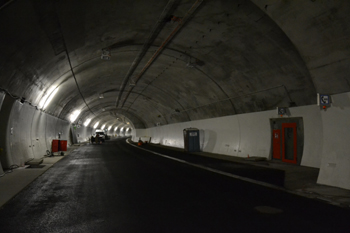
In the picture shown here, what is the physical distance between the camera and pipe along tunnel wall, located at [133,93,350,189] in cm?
814

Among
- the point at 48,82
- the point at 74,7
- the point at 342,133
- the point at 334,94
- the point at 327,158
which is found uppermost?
the point at 74,7

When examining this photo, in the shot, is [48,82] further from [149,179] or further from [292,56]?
[292,56]

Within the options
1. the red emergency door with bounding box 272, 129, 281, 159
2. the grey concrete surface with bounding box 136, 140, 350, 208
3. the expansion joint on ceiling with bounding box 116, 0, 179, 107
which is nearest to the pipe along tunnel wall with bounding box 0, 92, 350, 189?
the red emergency door with bounding box 272, 129, 281, 159

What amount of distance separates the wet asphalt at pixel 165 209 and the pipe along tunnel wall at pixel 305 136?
217 cm

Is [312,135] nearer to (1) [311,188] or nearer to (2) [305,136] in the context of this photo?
(2) [305,136]

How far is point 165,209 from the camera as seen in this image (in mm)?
5906

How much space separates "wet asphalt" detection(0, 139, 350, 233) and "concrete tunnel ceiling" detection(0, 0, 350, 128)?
4.34 m

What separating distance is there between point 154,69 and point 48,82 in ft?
23.6

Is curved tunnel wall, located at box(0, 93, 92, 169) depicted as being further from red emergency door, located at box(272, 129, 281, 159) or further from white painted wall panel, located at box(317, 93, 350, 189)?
red emergency door, located at box(272, 129, 281, 159)

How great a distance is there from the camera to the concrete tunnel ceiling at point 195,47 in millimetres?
7758

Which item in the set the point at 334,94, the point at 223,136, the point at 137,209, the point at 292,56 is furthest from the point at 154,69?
the point at 137,209

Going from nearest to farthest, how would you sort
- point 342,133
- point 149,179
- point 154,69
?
1. point 342,133
2. point 149,179
3. point 154,69

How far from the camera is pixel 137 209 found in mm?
5938

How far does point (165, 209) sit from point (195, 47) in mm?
9797
